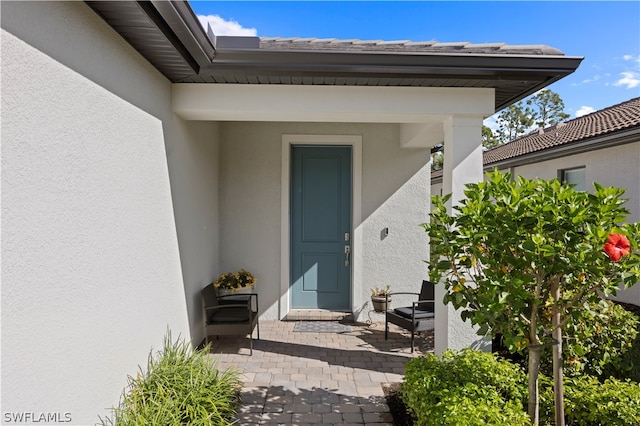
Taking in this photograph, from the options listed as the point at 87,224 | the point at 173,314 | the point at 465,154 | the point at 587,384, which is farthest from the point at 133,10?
the point at 587,384

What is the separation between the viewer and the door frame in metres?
5.99

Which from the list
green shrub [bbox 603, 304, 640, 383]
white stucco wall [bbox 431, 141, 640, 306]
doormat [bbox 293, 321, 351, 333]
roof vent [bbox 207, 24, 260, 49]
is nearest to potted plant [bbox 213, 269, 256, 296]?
doormat [bbox 293, 321, 351, 333]

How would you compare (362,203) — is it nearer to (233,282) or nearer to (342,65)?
(233,282)

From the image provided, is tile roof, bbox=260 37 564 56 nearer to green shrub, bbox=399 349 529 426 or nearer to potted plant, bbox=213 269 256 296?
green shrub, bbox=399 349 529 426

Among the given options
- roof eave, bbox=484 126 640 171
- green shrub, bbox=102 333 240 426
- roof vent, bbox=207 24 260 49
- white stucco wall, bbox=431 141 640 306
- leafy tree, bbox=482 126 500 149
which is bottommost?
green shrub, bbox=102 333 240 426

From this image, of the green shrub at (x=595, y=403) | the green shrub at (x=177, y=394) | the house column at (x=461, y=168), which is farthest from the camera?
the house column at (x=461, y=168)

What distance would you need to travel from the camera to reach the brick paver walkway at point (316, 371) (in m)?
Result: 3.20

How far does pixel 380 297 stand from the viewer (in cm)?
598

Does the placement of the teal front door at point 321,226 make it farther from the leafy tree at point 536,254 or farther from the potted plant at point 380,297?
the leafy tree at point 536,254

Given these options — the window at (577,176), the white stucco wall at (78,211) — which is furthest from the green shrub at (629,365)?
the window at (577,176)

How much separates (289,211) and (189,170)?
2047 millimetres

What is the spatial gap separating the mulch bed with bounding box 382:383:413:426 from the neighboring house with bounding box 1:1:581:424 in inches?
33.9

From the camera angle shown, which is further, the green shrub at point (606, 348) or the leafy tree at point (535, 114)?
the leafy tree at point (535, 114)

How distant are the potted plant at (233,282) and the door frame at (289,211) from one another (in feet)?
2.09
